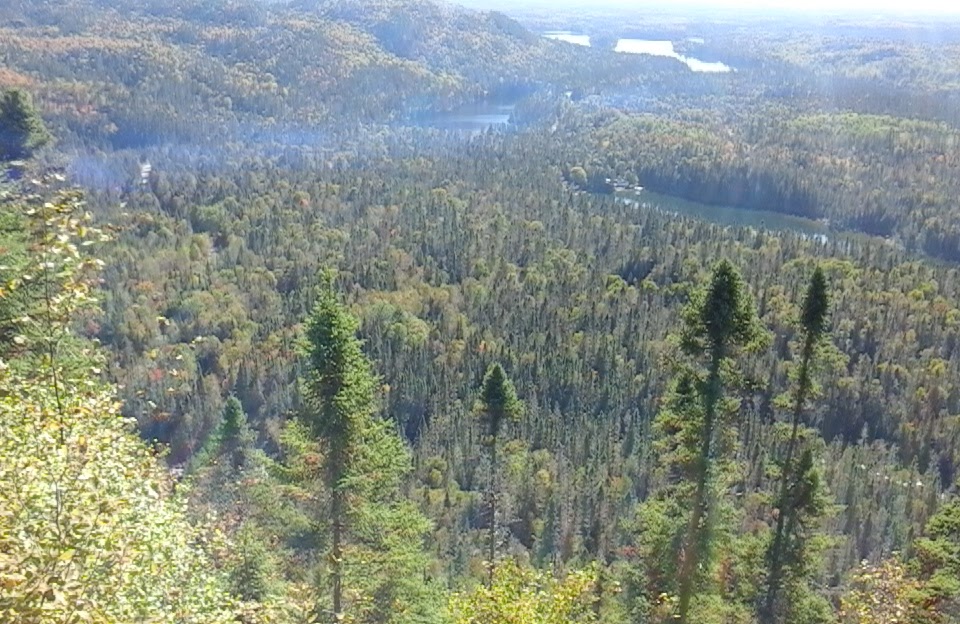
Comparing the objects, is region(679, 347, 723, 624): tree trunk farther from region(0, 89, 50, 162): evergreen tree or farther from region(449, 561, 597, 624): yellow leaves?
region(0, 89, 50, 162): evergreen tree

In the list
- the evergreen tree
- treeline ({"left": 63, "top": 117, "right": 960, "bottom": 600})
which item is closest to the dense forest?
the evergreen tree

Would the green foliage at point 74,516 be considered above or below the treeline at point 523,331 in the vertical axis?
above

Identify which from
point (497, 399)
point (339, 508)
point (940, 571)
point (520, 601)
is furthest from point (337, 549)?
point (940, 571)

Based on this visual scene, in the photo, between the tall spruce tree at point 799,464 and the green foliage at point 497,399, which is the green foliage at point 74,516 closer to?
the tall spruce tree at point 799,464

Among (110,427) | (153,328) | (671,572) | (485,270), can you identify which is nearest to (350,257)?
(485,270)

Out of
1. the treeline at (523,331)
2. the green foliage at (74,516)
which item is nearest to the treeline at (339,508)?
the green foliage at (74,516)
